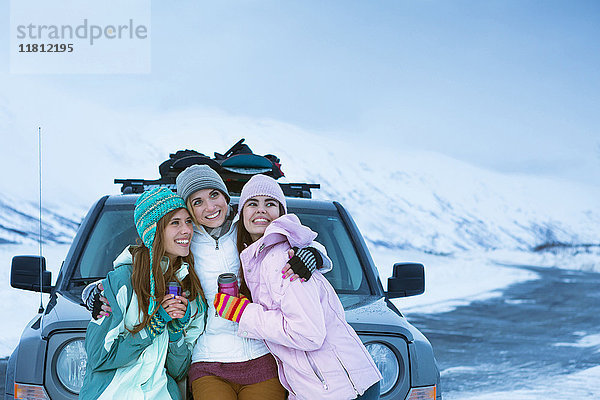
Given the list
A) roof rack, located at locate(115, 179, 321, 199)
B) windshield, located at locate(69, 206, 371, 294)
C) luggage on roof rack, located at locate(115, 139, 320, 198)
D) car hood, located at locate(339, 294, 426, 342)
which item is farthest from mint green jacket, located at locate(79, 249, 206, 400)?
roof rack, located at locate(115, 179, 321, 199)

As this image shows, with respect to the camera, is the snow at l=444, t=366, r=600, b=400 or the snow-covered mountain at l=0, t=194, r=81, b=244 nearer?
the snow at l=444, t=366, r=600, b=400

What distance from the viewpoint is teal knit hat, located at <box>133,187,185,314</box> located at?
8.18ft

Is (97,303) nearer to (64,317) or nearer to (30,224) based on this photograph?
(64,317)

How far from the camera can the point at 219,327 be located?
2516mm

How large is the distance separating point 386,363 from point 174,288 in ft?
3.37

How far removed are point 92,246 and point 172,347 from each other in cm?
146

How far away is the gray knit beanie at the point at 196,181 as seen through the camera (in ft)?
8.86

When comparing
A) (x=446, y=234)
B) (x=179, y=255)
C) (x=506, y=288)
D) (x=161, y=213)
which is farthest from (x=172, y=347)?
(x=446, y=234)

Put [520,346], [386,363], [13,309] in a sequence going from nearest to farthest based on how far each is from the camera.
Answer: [386,363] → [520,346] → [13,309]

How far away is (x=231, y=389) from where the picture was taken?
2467 mm

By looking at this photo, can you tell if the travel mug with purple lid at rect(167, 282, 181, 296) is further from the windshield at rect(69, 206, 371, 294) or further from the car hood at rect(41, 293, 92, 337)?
the windshield at rect(69, 206, 371, 294)

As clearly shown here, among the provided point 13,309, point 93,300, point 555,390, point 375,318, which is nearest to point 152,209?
point 93,300

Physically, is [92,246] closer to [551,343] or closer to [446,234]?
[551,343]

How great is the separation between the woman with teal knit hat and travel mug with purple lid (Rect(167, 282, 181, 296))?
16mm
